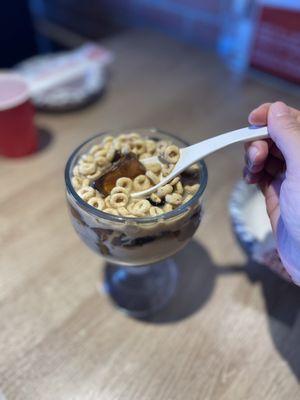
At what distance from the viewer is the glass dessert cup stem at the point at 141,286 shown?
0.50 metres

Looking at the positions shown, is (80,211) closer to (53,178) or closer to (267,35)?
(53,178)

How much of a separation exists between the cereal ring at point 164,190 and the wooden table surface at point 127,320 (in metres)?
0.18

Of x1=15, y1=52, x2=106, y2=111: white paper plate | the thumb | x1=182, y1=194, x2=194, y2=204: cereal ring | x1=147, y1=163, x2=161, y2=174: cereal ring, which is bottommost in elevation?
x1=15, y1=52, x2=106, y2=111: white paper plate

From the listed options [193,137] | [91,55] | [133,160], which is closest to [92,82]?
[91,55]

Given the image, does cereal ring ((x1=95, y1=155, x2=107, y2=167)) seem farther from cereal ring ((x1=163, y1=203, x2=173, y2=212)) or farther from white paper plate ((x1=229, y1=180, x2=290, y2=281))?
white paper plate ((x1=229, y1=180, x2=290, y2=281))

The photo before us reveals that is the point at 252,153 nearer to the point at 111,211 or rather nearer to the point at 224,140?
the point at 224,140

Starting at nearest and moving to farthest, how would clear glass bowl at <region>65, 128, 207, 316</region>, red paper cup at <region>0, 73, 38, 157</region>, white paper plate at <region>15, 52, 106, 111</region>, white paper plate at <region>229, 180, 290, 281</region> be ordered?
clear glass bowl at <region>65, 128, 207, 316</region>
white paper plate at <region>229, 180, 290, 281</region>
red paper cup at <region>0, 73, 38, 157</region>
white paper plate at <region>15, 52, 106, 111</region>

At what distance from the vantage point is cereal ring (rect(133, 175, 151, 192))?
1.38ft

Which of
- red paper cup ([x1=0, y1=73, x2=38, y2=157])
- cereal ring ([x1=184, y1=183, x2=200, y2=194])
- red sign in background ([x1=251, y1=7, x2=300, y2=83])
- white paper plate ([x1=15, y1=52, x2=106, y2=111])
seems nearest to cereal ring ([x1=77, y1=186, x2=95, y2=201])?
cereal ring ([x1=184, y1=183, x2=200, y2=194])

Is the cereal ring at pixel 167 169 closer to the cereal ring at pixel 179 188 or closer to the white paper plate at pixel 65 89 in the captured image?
the cereal ring at pixel 179 188

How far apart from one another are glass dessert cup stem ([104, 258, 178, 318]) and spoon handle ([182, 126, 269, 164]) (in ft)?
0.52

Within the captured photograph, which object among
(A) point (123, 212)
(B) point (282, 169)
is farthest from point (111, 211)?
(B) point (282, 169)

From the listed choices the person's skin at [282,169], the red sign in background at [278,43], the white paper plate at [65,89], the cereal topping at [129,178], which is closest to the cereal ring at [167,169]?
the cereal topping at [129,178]

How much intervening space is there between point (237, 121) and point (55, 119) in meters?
0.41
